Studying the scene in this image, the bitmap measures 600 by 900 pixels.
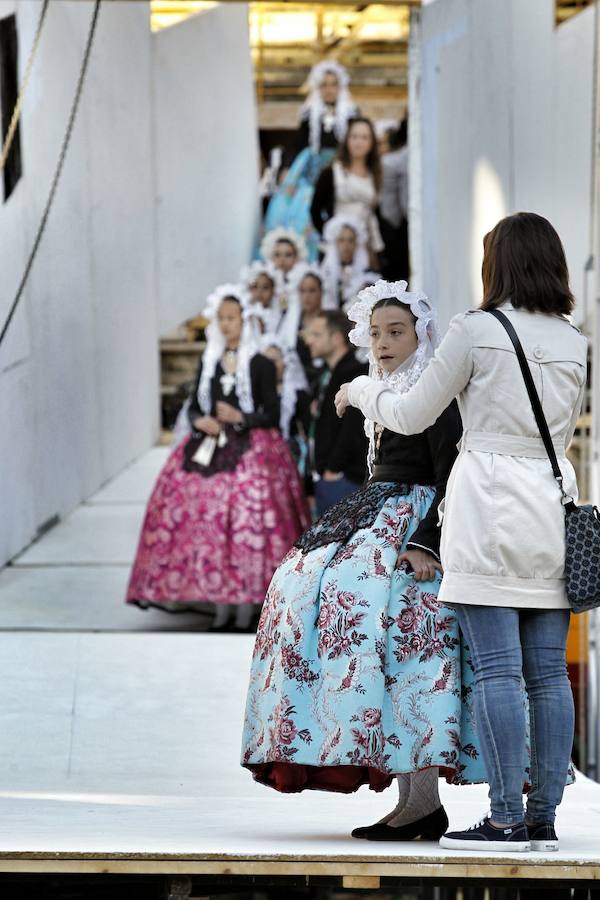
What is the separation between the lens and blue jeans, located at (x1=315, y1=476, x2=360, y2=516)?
687 centimetres

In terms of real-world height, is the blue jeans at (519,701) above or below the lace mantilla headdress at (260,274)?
below

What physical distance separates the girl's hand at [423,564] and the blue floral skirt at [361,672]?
19 mm

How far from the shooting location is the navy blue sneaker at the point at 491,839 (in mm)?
3250

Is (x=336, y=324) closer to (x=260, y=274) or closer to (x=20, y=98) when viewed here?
(x=20, y=98)

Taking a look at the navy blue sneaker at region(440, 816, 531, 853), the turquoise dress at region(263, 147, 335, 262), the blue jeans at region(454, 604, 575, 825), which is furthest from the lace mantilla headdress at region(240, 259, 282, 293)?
the navy blue sneaker at region(440, 816, 531, 853)

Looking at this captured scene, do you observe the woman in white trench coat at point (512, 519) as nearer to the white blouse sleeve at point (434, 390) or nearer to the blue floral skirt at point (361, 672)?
the white blouse sleeve at point (434, 390)

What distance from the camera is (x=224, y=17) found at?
36.1ft

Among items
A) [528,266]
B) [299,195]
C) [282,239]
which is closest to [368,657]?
[528,266]

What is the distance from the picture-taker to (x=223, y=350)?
7.07 meters

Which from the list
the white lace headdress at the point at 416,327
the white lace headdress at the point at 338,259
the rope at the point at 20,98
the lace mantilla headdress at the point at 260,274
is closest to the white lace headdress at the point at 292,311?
the lace mantilla headdress at the point at 260,274

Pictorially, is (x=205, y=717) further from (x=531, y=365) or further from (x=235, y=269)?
(x=235, y=269)

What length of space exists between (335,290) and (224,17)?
2.55 meters

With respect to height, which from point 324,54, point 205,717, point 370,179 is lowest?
point 205,717

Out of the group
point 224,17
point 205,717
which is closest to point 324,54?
point 224,17
